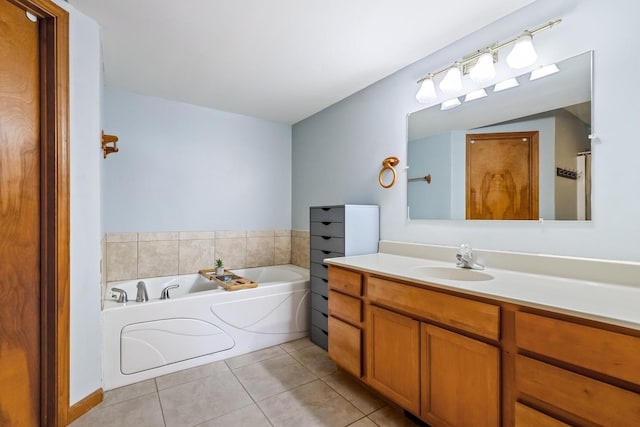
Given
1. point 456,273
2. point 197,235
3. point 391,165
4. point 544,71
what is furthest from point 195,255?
point 544,71

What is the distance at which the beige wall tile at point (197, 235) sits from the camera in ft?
10.1

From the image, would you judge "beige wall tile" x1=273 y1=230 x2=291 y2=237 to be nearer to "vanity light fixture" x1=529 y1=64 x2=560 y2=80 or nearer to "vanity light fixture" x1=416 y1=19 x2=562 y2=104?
"vanity light fixture" x1=416 y1=19 x2=562 y2=104

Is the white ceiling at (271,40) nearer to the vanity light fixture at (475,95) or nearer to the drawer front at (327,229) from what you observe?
the vanity light fixture at (475,95)

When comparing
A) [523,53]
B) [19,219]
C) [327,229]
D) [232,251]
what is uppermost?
[523,53]

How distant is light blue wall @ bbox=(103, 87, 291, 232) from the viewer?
2.79 meters

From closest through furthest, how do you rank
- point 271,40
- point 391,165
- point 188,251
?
point 271,40 < point 391,165 < point 188,251

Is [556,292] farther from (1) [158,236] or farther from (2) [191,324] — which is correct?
(1) [158,236]

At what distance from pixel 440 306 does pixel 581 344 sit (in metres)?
0.52

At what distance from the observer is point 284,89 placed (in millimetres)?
2734

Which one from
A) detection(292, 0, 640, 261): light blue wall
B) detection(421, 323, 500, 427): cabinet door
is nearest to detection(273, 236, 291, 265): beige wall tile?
detection(292, 0, 640, 261): light blue wall

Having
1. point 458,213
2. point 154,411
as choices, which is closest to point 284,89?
point 458,213

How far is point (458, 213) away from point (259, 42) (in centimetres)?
176

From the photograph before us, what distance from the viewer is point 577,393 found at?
3.17 ft

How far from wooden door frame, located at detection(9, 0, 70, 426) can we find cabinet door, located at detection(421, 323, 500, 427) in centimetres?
192
